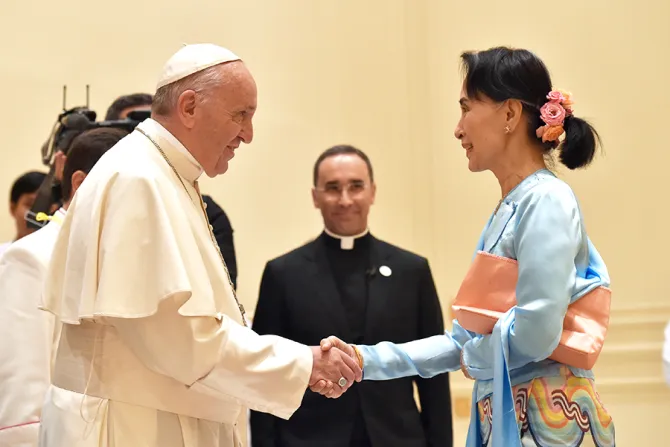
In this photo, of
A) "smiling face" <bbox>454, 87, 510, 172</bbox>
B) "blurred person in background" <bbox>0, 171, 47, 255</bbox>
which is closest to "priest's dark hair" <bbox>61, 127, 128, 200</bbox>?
"smiling face" <bbox>454, 87, 510, 172</bbox>

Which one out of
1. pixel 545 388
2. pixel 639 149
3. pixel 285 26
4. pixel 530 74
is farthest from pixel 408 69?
pixel 545 388

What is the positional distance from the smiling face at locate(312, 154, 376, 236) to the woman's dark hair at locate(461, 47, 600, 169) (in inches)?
69.0

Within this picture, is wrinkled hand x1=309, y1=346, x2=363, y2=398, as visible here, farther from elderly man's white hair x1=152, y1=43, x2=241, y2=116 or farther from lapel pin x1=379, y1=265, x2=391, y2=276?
lapel pin x1=379, y1=265, x2=391, y2=276

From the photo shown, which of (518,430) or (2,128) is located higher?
(2,128)

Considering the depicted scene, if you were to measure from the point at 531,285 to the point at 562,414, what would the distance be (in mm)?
374

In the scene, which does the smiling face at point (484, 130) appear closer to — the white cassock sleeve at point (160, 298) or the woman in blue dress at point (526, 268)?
the woman in blue dress at point (526, 268)

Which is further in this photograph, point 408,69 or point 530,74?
point 408,69

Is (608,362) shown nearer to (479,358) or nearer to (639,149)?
(639,149)

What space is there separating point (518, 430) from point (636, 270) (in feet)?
11.3

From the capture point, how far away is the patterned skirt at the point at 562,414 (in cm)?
267

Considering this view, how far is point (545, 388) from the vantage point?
2.74 m

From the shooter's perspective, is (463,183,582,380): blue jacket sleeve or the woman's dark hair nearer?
(463,183,582,380): blue jacket sleeve

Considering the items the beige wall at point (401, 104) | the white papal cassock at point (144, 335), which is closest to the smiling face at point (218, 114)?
the white papal cassock at point (144, 335)

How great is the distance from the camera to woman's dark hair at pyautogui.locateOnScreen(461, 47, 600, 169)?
9.69ft
